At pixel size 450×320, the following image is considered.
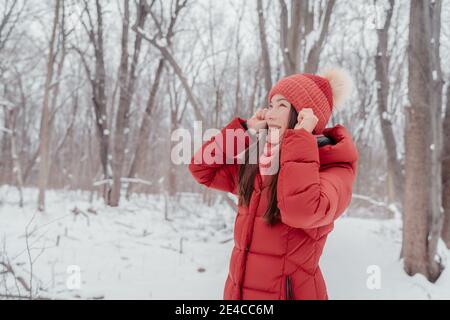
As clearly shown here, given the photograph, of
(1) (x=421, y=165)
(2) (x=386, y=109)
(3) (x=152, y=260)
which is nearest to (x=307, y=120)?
(1) (x=421, y=165)

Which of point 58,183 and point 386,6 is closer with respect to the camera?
point 386,6

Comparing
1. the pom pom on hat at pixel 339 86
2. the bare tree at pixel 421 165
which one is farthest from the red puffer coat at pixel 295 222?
the bare tree at pixel 421 165

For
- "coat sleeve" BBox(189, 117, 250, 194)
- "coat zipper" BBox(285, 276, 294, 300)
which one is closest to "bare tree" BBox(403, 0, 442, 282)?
"coat sleeve" BBox(189, 117, 250, 194)

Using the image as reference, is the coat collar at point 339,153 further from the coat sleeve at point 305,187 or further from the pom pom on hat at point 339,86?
the pom pom on hat at point 339,86

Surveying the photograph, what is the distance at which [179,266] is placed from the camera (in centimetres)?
545

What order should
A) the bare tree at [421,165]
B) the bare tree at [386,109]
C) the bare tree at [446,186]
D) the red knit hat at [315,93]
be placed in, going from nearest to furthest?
the red knit hat at [315,93] → the bare tree at [421,165] → the bare tree at [446,186] → the bare tree at [386,109]

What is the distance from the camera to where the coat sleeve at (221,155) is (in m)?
1.66

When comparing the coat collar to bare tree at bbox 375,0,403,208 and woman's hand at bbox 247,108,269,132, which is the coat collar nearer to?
woman's hand at bbox 247,108,269,132

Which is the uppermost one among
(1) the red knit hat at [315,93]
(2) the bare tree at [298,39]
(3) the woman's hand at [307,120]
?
(2) the bare tree at [298,39]

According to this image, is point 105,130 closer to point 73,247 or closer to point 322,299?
point 73,247

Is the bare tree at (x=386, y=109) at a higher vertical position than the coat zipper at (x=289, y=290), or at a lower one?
higher

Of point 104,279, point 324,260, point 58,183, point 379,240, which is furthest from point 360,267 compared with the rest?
point 58,183

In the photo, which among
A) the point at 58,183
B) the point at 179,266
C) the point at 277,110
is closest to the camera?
the point at 277,110
